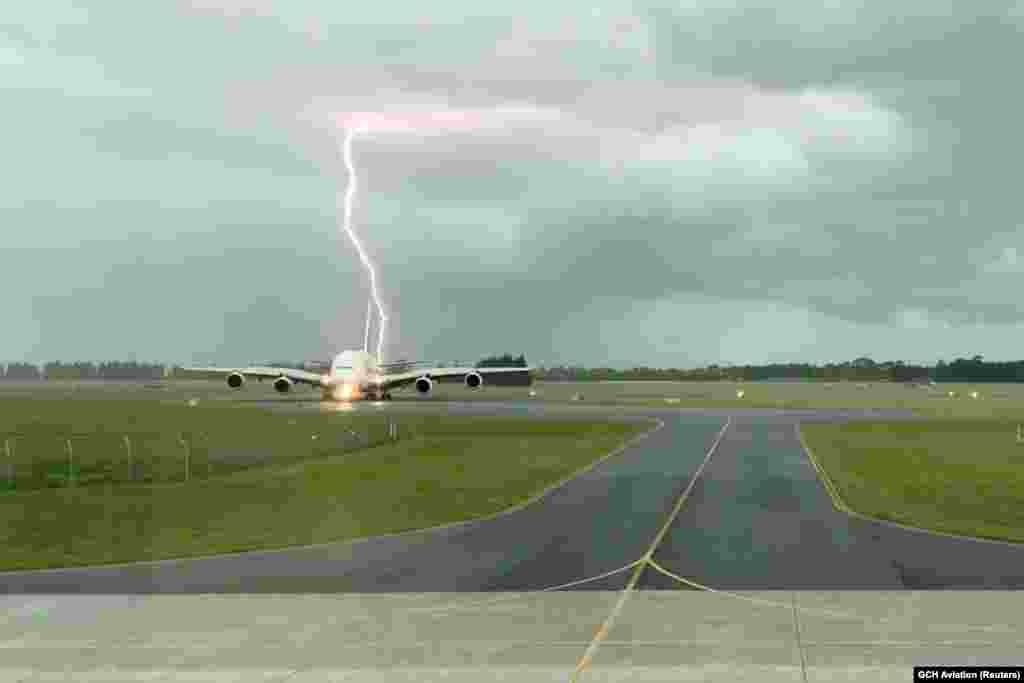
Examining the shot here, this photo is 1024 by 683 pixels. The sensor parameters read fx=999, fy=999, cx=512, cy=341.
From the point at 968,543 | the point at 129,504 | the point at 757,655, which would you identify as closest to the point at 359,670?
the point at 757,655

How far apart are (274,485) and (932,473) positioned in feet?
78.5

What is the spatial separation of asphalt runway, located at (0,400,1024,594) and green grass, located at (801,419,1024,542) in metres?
1.65

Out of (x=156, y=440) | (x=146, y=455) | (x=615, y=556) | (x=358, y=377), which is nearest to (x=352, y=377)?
(x=358, y=377)

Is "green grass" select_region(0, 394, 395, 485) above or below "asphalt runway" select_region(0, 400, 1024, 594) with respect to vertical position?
above

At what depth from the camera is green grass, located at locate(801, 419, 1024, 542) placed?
89.1 ft

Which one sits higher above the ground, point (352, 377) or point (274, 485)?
point (352, 377)

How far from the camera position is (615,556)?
22.2m

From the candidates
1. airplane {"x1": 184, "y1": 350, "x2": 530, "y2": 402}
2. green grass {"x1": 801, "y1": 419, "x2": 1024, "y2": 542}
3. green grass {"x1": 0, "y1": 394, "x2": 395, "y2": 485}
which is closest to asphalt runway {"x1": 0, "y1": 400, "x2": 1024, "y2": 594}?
green grass {"x1": 801, "y1": 419, "x2": 1024, "y2": 542}

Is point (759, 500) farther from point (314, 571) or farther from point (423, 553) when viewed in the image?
point (314, 571)

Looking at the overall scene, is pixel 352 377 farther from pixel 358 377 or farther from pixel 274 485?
pixel 274 485

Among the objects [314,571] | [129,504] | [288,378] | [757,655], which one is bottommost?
[757,655]

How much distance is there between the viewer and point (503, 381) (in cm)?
17038

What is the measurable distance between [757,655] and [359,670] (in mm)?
5452

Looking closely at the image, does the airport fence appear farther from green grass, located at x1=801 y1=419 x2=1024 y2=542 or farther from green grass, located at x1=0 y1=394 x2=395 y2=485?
green grass, located at x1=801 y1=419 x2=1024 y2=542
